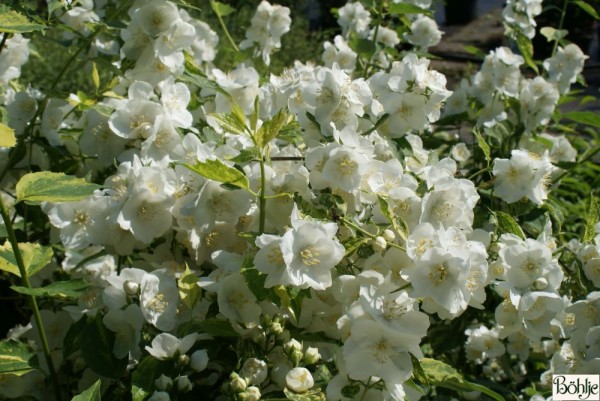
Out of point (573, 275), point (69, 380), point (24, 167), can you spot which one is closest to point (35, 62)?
point (24, 167)

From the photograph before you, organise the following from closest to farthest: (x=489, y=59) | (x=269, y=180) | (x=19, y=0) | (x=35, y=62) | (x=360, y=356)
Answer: (x=360, y=356) → (x=269, y=180) → (x=19, y=0) → (x=489, y=59) → (x=35, y=62)

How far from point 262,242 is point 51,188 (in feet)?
1.29

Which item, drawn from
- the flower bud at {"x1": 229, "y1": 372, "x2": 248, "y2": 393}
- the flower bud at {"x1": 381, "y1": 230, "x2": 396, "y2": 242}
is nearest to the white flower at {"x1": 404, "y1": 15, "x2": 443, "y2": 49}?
the flower bud at {"x1": 381, "y1": 230, "x2": 396, "y2": 242}

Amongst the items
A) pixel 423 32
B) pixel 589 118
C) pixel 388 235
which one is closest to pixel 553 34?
pixel 423 32

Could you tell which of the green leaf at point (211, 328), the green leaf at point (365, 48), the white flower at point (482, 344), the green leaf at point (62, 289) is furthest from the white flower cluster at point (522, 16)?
the green leaf at point (62, 289)

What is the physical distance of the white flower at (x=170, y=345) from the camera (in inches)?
53.0

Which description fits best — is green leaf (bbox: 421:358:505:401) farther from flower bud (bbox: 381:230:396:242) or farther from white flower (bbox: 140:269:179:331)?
white flower (bbox: 140:269:179:331)

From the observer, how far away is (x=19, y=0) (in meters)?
1.80

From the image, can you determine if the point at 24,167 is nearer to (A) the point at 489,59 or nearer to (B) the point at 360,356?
(B) the point at 360,356

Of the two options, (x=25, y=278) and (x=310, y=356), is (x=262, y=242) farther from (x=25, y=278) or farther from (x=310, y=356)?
(x=25, y=278)

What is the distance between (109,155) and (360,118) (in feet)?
2.00

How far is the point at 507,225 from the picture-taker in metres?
1.66

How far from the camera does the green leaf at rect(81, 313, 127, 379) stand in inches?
57.1

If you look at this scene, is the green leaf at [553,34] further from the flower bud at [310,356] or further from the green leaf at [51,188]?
the green leaf at [51,188]
